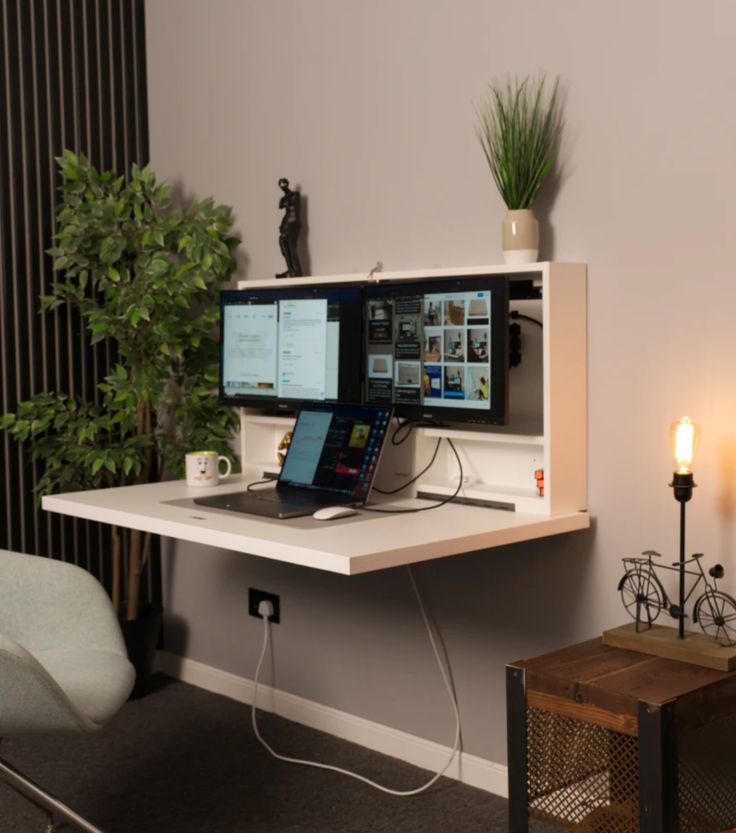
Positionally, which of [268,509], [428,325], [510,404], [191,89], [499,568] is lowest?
[499,568]

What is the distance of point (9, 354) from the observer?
3428mm

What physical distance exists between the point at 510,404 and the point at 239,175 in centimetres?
119

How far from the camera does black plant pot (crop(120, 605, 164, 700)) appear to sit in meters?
3.52

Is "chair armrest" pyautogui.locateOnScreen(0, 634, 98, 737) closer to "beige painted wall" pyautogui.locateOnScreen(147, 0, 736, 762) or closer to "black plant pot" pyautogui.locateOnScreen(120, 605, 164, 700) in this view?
"beige painted wall" pyautogui.locateOnScreen(147, 0, 736, 762)

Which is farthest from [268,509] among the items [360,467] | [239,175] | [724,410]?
[239,175]

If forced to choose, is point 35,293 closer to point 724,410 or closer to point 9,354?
point 9,354

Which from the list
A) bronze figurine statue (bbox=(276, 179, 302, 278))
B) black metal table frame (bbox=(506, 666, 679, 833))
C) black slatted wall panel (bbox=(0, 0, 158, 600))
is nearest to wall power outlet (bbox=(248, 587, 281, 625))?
black slatted wall panel (bbox=(0, 0, 158, 600))

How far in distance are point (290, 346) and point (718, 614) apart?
129cm

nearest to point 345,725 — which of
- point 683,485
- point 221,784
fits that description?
point 221,784

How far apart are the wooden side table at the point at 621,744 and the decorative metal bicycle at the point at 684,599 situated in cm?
16

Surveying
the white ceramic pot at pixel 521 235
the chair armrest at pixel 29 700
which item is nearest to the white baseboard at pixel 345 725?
the chair armrest at pixel 29 700

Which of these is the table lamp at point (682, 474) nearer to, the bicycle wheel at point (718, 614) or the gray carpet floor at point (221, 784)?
the bicycle wheel at point (718, 614)

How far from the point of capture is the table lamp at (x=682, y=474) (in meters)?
2.25

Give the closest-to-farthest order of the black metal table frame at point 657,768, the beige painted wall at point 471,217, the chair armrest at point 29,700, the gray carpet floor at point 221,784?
the black metal table frame at point 657,768 → the chair armrest at point 29,700 → the beige painted wall at point 471,217 → the gray carpet floor at point 221,784
